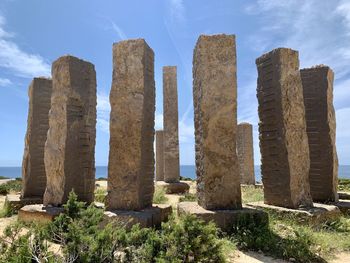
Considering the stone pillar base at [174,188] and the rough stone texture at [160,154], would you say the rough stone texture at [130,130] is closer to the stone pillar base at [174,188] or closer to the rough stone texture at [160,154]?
the stone pillar base at [174,188]

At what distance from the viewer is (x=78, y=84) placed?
701cm

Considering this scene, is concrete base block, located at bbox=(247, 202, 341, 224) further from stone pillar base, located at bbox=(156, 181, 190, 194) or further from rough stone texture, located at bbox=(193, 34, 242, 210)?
stone pillar base, located at bbox=(156, 181, 190, 194)

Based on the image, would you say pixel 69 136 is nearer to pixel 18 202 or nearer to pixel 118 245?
pixel 18 202

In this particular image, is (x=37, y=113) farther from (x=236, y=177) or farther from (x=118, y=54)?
(x=236, y=177)

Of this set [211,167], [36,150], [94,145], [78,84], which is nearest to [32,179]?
[36,150]

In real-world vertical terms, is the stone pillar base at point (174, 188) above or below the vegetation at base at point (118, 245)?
above

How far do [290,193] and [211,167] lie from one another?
1891 mm

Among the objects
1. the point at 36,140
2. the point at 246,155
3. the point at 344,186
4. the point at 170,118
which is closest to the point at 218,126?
the point at 36,140

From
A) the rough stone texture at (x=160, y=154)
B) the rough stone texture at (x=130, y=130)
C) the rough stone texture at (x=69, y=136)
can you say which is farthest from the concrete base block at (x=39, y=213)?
the rough stone texture at (x=160, y=154)

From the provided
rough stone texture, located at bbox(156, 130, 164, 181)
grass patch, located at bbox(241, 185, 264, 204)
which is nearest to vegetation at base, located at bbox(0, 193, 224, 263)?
grass patch, located at bbox(241, 185, 264, 204)

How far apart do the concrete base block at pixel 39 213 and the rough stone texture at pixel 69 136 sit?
10.7 inches

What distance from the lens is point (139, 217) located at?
17.5 feet

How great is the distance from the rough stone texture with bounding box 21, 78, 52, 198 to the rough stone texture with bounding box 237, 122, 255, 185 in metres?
10.5

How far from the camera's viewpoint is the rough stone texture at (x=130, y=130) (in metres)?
Answer: 5.84
